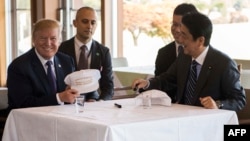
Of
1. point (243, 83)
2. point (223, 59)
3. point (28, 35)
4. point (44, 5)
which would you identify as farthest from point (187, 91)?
point (28, 35)

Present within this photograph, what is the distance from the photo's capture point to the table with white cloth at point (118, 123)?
283cm

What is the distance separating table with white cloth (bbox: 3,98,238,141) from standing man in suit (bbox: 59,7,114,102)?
3.81 feet

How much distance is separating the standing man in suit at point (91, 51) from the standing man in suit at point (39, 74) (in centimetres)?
72

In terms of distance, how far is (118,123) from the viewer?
2.80 m

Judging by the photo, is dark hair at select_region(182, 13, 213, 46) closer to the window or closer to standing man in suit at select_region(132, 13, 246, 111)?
standing man in suit at select_region(132, 13, 246, 111)

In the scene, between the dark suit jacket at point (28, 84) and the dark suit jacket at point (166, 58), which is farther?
the dark suit jacket at point (166, 58)

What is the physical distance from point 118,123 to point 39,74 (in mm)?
1210

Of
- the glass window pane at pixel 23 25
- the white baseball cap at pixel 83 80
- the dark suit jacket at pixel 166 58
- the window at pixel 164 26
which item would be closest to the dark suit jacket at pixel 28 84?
the white baseball cap at pixel 83 80

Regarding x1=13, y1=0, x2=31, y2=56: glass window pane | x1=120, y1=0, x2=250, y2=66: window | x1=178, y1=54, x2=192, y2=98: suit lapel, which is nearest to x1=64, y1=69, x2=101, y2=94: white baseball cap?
x1=178, y1=54, x2=192, y2=98: suit lapel

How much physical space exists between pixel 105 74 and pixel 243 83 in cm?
149

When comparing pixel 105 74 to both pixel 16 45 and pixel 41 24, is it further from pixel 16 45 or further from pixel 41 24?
pixel 16 45

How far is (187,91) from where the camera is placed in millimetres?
3740

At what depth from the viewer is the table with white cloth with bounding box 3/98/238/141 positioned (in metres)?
2.83

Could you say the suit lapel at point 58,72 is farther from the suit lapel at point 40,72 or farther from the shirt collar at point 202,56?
the shirt collar at point 202,56
